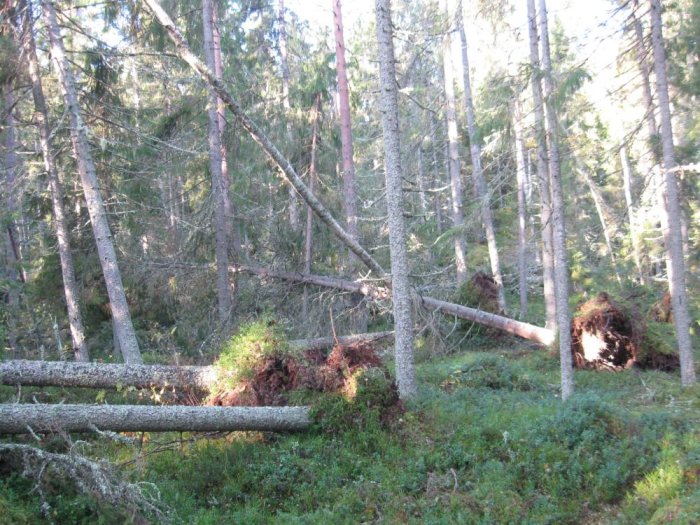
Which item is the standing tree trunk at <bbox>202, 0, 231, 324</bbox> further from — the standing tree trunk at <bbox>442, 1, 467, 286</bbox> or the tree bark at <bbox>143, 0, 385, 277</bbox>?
the standing tree trunk at <bbox>442, 1, 467, 286</bbox>

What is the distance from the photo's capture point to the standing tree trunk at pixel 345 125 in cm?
1617

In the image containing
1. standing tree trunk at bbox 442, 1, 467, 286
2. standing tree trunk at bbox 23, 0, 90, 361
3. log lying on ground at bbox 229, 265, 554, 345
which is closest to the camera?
standing tree trunk at bbox 23, 0, 90, 361

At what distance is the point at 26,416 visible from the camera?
22.4 feet

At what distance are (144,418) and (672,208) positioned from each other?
1008cm

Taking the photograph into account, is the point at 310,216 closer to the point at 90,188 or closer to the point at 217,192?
the point at 217,192

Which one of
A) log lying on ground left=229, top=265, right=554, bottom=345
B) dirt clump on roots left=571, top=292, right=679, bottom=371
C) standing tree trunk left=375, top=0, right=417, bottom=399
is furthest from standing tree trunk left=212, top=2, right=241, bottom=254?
dirt clump on roots left=571, top=292, right=679, bottom=371

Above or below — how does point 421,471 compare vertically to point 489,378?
below

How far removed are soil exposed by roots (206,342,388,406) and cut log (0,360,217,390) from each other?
58 cm

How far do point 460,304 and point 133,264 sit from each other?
9674 millimetres

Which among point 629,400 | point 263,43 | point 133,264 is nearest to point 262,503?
point 629,400

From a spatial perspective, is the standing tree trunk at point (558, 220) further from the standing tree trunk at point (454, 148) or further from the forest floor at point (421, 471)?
the standing tree trunk at point (454, 148)

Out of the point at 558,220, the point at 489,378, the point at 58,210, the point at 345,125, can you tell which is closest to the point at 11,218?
the point at 58,210

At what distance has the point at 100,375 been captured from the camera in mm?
9086

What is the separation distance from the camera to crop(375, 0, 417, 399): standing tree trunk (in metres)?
9.39
